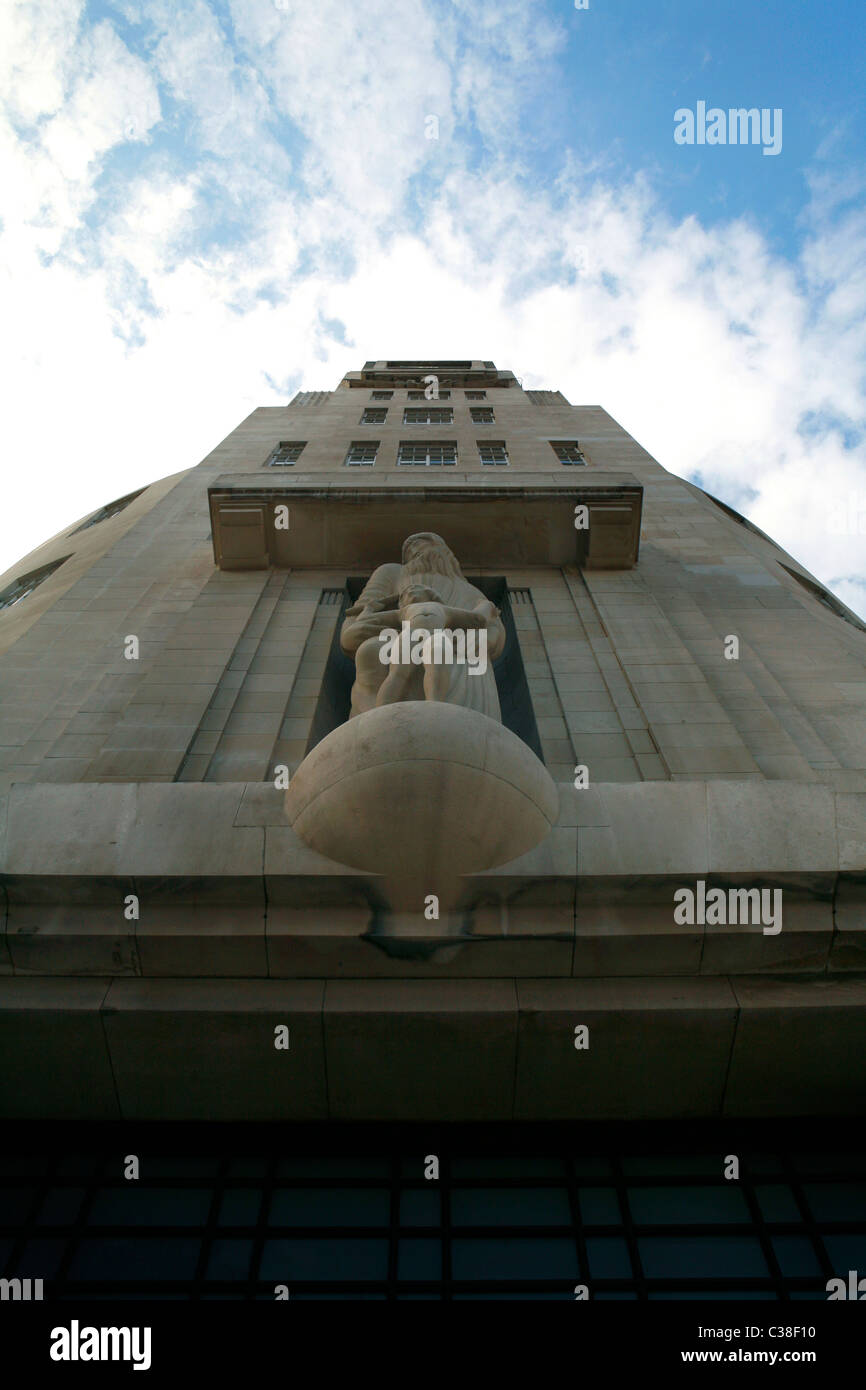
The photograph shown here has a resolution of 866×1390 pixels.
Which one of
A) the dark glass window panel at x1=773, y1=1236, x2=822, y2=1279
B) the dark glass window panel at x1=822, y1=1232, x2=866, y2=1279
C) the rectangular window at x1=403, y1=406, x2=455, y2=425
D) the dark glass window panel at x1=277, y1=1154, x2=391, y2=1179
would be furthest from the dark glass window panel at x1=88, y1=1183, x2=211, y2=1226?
the rectangular window at x1=403, y1=406, x2=455, y2=425

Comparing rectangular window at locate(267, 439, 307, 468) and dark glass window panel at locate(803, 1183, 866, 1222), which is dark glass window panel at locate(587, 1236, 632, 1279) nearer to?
dark glass window panel at locate(803, 1183, 866, 1222)

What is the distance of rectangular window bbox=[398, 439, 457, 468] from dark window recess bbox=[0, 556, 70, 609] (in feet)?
31.2

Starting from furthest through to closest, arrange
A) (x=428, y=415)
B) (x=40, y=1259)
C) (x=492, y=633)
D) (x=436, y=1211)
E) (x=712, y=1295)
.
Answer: (x=428, y=415)
(x=492, y=633)
(x=436, y=1211)
(x=40, y=1259)
(x=712, y=1295)

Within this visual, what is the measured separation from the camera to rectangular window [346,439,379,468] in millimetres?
21219

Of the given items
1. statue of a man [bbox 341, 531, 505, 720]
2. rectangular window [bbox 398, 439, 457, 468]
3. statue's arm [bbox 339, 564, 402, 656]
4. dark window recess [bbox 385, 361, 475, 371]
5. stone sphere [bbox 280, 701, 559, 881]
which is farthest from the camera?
dark window recess [bbox 385, 361, 475, 371]

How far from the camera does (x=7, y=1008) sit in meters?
6.40

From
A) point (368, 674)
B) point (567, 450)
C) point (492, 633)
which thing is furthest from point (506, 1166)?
point (567, 450)

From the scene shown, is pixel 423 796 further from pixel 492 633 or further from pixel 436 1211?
pixel 492 633

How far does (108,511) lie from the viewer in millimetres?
24156

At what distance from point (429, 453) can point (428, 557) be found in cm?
1204

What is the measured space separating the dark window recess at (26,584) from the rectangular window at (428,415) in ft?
39.3

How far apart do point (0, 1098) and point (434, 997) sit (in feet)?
13.1
